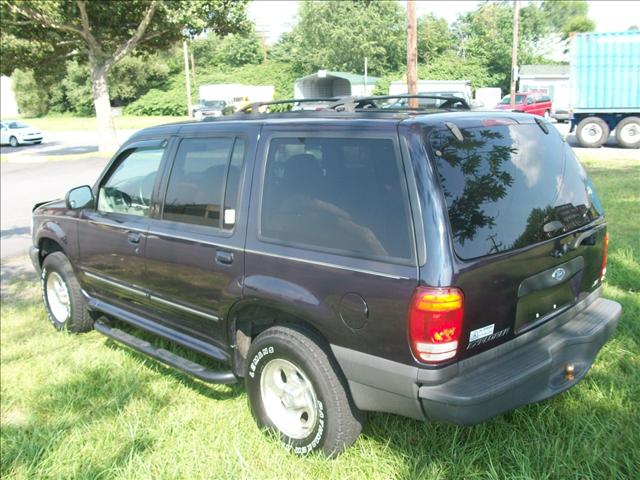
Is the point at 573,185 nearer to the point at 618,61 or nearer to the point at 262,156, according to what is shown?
the point at 262,156

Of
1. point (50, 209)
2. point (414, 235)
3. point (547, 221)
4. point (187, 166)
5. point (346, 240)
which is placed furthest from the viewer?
point (50, 209)

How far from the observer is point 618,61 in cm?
1858

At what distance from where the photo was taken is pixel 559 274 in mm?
2996

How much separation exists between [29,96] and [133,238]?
6692 cm

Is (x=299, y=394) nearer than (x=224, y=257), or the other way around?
(x=299, y=394)

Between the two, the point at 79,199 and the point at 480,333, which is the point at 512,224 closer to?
the point at 480,333

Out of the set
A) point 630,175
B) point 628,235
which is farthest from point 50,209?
point 630,175

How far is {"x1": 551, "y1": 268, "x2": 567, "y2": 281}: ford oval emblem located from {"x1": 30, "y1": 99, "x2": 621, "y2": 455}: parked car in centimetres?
1

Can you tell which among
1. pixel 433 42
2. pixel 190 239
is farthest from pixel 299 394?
pixel 433 42

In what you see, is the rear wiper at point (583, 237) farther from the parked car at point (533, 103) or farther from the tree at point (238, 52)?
the tree at point (238, 52)

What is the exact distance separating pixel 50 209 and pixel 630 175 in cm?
1108

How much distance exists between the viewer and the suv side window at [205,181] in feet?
11.0

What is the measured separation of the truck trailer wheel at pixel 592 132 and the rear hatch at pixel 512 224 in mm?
17318

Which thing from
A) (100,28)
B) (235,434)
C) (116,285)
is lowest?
(235,434)
